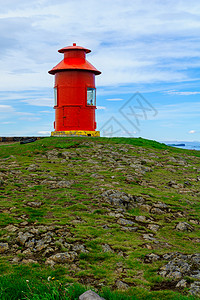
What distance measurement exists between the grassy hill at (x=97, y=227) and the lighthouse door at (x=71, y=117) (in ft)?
28.7

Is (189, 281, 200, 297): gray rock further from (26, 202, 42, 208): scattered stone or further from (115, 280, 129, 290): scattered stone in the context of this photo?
(26, 202, 42, 208): scattered stone

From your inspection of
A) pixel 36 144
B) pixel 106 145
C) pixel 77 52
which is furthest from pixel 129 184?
pixel 77 52

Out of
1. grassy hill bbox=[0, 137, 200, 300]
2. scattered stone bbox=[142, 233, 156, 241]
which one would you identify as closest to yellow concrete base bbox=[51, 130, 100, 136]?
grassy hill bbox=[0, 137, 200, 300]

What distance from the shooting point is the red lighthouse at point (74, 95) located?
94.2 ft

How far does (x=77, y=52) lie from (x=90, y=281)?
25.5m

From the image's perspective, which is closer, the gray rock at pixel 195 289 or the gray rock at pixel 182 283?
the gray rock at pixel 195 289

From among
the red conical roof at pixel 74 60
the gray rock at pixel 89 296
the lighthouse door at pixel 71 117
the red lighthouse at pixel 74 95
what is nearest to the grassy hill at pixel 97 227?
the gray rock at pixel 89 296

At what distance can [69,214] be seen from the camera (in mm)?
11328

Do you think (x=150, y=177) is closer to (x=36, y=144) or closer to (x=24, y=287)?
(x=36, y=144)

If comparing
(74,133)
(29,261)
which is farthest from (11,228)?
(74,133)

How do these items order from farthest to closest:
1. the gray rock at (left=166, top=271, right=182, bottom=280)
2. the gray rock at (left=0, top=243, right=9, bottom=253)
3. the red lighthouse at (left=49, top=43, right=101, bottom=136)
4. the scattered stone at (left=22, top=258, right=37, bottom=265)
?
the red lighthouse at (left=49, top=43, right=101, bottom=136), the gray rock at (left=0, top=243, right=9, bottom=253), the scattered stone at (left=22, top=258, right=37, bottom=265), the gray rock at (left=166, top=271, right=182, bottom=280)

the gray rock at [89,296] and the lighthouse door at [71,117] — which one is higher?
the lighthouse door at [71,117]

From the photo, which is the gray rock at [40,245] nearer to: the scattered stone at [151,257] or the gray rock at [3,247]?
the gray rock at [3,247]

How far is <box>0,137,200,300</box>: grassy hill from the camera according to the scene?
7258 mm
